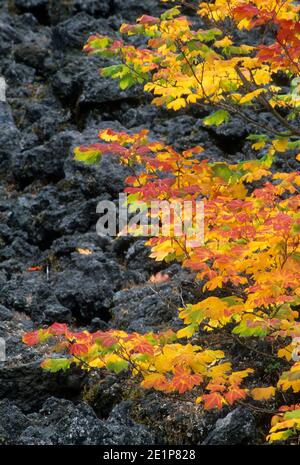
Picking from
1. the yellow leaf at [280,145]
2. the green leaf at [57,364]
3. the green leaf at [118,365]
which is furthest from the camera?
the yellow leaf at [280,145]

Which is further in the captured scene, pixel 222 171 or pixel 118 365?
pixel 222 171

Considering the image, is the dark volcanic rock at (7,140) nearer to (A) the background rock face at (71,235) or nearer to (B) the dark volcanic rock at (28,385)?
(A) the background rock face at (71,235)

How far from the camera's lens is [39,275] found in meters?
10.6

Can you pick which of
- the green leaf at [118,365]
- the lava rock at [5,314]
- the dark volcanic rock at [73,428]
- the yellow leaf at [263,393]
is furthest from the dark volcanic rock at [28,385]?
the yellow leaf at [263,393]

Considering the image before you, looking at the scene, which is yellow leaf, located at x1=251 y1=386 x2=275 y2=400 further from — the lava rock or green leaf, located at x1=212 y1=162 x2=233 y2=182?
the lava rock

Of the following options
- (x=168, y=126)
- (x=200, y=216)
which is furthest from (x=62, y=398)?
(x=168, y=126)

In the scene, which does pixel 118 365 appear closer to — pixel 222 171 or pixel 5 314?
pixel 222 171

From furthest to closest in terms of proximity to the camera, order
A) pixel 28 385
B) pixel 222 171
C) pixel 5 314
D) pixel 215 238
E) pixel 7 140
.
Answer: pixel 7 140
pixel 5 314
pixel 28 385
pixel 222 171
pixel 215 238

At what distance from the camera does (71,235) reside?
38.3 feet

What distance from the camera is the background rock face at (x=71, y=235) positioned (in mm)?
6840

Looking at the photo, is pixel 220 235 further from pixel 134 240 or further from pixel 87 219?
pixel 87 219

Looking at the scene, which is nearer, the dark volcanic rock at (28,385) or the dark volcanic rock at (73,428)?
the dark volcanic rock at (73,428)

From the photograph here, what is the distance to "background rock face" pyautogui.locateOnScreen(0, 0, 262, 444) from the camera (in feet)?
22.4

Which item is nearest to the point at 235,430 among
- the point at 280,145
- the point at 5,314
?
the point at 280,145
